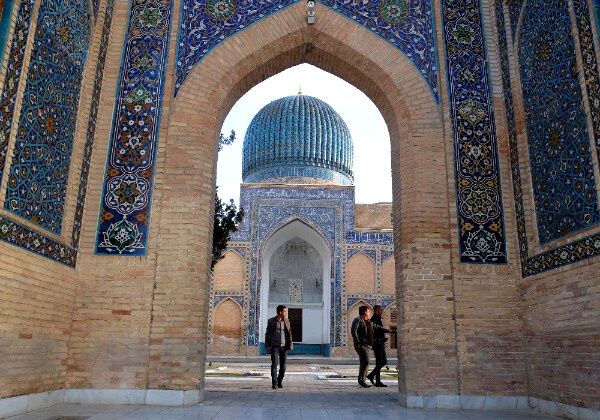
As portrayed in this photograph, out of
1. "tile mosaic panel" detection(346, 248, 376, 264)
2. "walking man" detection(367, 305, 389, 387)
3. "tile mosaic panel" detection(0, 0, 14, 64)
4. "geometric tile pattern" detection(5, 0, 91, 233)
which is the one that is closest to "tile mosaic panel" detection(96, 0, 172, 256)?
"geometric tile pattern" detection(5, 0, 91, 233)

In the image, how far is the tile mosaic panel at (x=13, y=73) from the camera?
3506 mm

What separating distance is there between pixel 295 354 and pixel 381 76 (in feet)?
42.3

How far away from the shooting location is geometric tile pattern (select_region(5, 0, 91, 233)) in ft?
12.4

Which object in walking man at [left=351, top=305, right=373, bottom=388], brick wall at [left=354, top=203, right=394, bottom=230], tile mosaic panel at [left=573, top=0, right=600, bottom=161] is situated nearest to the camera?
tile mosaic panel at [left=573, top=0, right=600, bottom=161]

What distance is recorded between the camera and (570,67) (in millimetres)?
4141

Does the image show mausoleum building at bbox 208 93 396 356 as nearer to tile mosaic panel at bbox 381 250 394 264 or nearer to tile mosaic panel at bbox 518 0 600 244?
tile mosaic panel at bbox 381 250 394 264

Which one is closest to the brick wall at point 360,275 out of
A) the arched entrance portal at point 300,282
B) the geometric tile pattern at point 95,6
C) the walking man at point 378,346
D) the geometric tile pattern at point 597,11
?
the arched entrance portal at point 300,282

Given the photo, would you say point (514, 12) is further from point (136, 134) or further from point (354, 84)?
point (136, 134)

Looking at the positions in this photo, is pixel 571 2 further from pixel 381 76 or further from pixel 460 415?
pixel 460 415

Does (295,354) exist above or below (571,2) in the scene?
below

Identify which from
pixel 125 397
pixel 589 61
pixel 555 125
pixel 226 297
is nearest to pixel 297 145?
Result: pixel 226 297

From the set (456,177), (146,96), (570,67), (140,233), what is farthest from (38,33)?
(570,67)

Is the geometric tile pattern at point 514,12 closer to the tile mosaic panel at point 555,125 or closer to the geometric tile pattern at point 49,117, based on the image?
the tile mosaic panel at point 555,125

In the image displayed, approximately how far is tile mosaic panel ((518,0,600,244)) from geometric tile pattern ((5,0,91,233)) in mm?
3781
